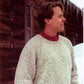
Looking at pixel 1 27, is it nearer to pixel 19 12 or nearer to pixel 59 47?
pixel 19 12

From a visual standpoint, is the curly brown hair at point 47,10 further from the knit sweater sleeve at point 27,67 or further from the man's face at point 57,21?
the knit sweater sleeve at point 27,67

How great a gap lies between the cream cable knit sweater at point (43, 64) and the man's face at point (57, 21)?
10cm

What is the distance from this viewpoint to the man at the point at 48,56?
1.28m

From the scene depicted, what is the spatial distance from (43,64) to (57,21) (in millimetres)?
312

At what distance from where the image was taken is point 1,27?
4.60ft

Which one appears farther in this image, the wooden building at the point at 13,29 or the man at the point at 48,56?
the wooden building at the point at 13,29

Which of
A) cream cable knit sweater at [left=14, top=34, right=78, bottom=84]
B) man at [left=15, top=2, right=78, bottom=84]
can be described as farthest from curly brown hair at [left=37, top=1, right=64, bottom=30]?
cream cable knit sweater at [left=14, top=34, right=78, bottom=84]

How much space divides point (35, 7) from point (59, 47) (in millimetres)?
496

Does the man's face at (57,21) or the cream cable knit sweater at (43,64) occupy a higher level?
the man's face at (57,21)

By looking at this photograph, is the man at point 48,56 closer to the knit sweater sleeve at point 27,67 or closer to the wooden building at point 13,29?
the knit sweater sleeve at point 27,67

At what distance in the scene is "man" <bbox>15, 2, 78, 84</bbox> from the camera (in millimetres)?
1279

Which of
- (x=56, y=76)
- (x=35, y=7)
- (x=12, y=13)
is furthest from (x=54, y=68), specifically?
(x=35, y=7)

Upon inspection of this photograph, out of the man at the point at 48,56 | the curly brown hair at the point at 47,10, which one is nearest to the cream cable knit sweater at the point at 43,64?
the man at the point at 48,56

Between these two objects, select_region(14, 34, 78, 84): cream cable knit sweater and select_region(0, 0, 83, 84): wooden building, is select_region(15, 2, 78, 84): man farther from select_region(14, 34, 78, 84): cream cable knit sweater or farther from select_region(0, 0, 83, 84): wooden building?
select_region(0, 0, 83, 84): wooden building
